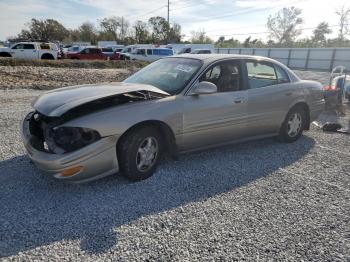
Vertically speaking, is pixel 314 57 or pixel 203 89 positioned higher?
pixel 203 89

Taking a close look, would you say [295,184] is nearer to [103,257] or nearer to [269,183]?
[269,183]

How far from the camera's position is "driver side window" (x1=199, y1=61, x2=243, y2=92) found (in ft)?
14.7

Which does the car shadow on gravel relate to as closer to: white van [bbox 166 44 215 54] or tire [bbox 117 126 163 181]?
tire [bbox 117 126 163 181]

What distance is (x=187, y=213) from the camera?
3.15 metres

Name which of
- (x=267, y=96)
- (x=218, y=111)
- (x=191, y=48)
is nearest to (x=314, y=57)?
(x=191, y=48)

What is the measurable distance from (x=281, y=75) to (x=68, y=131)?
3.78 metres

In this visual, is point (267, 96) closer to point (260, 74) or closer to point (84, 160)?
point (260, 74)

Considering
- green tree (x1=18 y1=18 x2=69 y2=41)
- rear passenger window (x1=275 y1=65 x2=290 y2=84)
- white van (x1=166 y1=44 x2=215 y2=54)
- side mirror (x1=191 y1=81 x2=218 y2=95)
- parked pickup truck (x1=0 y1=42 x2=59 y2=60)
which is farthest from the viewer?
green tree (x1=18 y1=18 x2=69 y2=41)

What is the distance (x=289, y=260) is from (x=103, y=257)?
1.50 m

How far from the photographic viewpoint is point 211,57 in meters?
4.59

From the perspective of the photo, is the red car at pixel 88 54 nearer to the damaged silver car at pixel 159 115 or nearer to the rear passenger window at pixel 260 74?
the damaged silver car at pixel 159 115

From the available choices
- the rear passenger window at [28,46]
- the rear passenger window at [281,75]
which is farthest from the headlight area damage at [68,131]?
the rear passenger window at [28,46]

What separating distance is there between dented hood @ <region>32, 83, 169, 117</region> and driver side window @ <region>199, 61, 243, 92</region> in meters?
0.93

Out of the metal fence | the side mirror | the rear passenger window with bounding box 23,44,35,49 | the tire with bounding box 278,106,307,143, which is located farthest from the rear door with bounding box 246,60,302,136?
the metal fence
